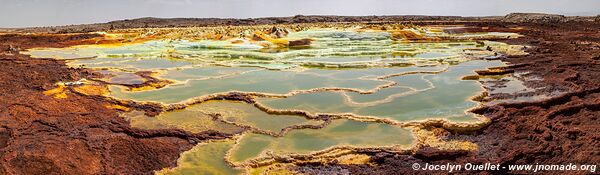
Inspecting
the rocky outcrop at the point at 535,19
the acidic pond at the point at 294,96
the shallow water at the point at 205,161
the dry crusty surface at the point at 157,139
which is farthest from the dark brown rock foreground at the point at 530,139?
the rocky outcrop at the point at 535,19

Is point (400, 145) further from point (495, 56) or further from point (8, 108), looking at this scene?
point (495, 56)

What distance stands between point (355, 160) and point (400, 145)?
2.65ft

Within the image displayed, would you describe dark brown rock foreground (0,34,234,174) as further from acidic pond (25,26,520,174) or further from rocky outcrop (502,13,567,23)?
rocky outcrop (502,13,567,23)

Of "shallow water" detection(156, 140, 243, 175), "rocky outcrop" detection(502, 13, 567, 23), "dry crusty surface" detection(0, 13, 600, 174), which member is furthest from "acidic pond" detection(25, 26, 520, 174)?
"rocky outcrop" detection(502, 13, 567, 23)

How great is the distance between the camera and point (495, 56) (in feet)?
54.1

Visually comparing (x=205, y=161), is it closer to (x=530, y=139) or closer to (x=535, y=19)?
(x=530, y=139)

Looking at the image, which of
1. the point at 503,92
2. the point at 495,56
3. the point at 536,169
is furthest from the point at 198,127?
the point at 495,56

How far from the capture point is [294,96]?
9711mm

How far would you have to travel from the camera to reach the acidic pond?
262 inches

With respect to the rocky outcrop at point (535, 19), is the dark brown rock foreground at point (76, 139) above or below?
below

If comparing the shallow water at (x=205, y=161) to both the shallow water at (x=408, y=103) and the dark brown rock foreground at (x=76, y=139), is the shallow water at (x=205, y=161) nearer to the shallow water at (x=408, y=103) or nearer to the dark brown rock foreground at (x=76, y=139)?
the dark brown rock foreground at (x=76, y=139)

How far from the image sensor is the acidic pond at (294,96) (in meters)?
6.65

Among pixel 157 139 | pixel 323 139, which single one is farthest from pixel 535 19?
pixel 157 139

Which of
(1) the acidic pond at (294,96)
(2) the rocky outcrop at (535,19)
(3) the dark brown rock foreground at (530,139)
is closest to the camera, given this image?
(3) the dark brown rock foreground at (530,139)
